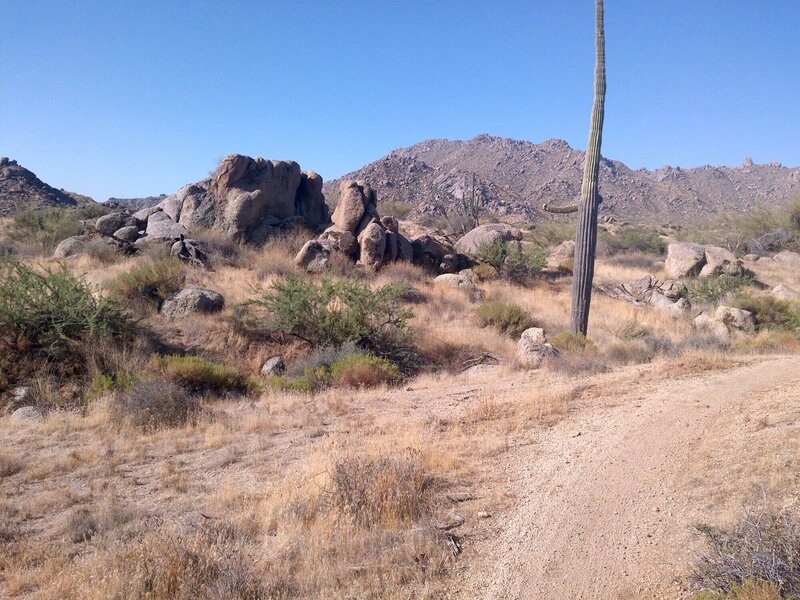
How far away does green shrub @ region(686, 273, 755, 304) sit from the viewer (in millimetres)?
19477

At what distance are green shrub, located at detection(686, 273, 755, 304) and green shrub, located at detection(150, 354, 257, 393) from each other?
17319 mm

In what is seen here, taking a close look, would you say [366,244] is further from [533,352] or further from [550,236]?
[550,236]

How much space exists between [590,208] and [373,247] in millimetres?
8553

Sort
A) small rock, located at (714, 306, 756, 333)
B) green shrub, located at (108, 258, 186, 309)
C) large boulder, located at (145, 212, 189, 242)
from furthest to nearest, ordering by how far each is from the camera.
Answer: large boulder, located at (145, 212, 189, 242) < small rock, located at (714, 306, 756, 333) < green shrub, located at (108, 258, 186, 309)

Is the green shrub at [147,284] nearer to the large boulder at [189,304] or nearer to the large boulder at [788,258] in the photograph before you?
the large boulder at [189,304]

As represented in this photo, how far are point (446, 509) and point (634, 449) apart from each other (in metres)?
2.25

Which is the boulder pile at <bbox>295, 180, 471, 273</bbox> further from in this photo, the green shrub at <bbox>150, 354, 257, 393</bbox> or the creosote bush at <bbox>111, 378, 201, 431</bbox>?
the creosote bush at <bbox>111, 378, 201, 431</bbox>

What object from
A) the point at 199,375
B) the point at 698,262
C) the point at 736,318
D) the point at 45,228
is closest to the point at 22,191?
the point at 45,228

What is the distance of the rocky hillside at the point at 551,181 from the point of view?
62938 millimetres

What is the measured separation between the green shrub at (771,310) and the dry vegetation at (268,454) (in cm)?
149

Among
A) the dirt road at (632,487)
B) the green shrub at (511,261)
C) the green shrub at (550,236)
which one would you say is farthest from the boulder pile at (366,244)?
the dirt road at (632,487)

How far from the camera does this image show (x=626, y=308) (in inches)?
733

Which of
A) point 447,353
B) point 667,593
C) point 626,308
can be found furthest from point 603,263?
point 667,593

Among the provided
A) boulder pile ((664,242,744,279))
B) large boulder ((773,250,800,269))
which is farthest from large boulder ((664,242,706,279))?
large boulder ((773,250,800,269))
